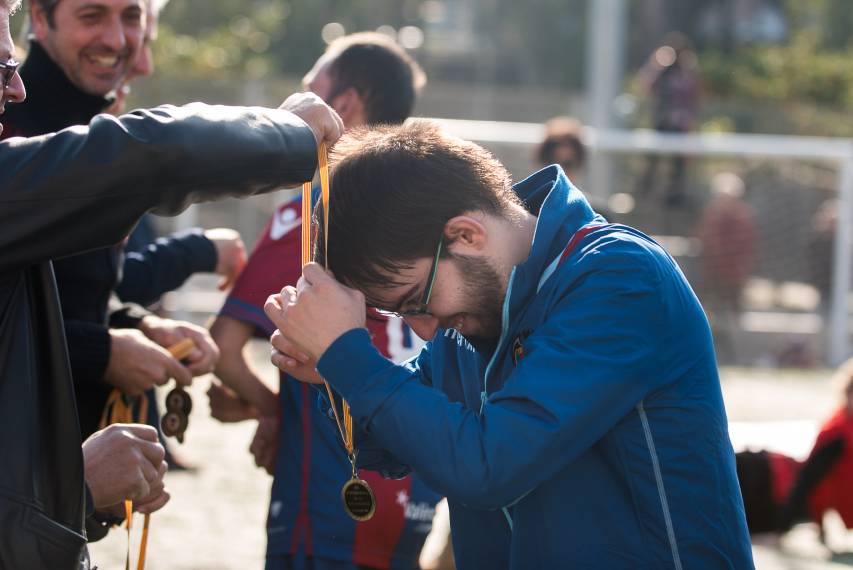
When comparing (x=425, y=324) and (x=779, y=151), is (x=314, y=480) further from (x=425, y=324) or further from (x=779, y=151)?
(x=779, y=151)

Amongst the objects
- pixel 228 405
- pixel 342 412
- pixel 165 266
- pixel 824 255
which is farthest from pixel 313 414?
pixel 824 255

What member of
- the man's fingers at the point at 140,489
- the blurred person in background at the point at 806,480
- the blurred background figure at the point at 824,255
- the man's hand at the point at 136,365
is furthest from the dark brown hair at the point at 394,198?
the blurred background figure at the point at 824,255

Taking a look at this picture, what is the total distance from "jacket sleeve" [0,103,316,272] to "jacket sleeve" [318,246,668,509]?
37 centimetres

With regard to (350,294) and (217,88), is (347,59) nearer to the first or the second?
(350,294)

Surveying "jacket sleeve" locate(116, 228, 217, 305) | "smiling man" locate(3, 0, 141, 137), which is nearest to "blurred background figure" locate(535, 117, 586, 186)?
"jacket sleeve" locate(116, 228, 217, 305)

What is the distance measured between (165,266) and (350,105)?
2.72 ft

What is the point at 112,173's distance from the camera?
1.97m

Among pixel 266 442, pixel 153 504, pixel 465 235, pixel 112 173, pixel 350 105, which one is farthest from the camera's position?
pixel 350 105

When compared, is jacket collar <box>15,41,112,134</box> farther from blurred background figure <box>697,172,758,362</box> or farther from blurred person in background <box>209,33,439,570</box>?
blurred background figure <box>697,172,758,362</box>

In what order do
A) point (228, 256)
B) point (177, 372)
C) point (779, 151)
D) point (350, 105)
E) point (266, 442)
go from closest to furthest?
1. point (177, 372)
2. point (266, 442)
3. point (350, 105)
4. point (228, 256)
5. point (779, 151)

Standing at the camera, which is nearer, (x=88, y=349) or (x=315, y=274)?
(x=315, y=274)

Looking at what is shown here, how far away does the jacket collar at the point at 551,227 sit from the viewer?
7.41ft

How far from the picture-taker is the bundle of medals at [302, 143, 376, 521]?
2270mm

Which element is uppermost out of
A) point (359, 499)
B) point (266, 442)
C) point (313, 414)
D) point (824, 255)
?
point (359, 499)
